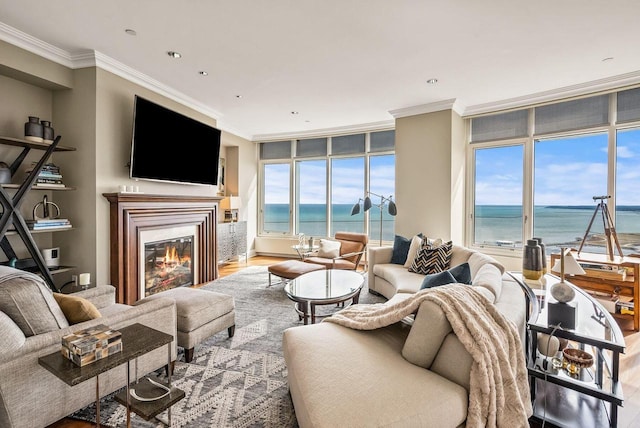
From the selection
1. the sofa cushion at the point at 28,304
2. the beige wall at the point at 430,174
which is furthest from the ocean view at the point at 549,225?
the sofa cushion at the point at 28,304

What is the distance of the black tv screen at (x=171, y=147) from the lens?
365cm

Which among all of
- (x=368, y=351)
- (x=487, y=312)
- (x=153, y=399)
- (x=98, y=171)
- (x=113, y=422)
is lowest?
(x=113, y=422)

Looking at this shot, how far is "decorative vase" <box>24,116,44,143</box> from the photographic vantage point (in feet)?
9.96

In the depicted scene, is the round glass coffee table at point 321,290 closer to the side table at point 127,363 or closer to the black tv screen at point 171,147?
the side table at point 127,363

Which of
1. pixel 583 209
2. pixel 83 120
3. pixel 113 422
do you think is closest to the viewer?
pixel 113 422

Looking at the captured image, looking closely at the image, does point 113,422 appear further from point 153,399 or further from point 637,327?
point 637,327

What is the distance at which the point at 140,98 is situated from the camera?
11.7ft

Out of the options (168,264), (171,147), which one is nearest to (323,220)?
(168,264)

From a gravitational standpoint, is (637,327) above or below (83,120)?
below

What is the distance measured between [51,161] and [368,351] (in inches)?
157

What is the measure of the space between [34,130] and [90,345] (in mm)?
2811

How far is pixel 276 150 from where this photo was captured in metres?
7.21

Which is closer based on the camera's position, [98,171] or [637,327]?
[637,327]

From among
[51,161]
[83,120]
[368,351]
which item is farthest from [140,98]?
[368,351]
